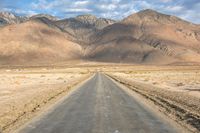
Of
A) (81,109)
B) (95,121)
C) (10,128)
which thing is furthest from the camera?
(81,109)

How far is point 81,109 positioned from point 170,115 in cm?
474

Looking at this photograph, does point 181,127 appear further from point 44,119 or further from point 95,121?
point 44,119

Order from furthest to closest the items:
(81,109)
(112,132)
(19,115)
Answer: (81,109) → (19,115) → (112,132)

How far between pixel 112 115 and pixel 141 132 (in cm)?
457

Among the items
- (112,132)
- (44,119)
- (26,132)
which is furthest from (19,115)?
(112,132)

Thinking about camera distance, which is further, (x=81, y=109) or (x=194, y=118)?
(x=81, y=109)

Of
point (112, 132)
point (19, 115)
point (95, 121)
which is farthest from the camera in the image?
point (19, 115)

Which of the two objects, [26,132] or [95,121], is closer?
[26,132]

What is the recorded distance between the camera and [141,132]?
13023 millimetres

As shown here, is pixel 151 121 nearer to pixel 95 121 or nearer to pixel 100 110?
pixel 95 121

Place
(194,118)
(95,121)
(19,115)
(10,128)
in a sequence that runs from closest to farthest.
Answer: (10,128) < (95,121) < (194,118) < (19,115)

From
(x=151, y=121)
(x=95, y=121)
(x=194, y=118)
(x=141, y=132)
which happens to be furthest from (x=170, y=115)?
(x=141, y=132)

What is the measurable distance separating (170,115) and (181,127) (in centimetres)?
374

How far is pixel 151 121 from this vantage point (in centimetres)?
1567
